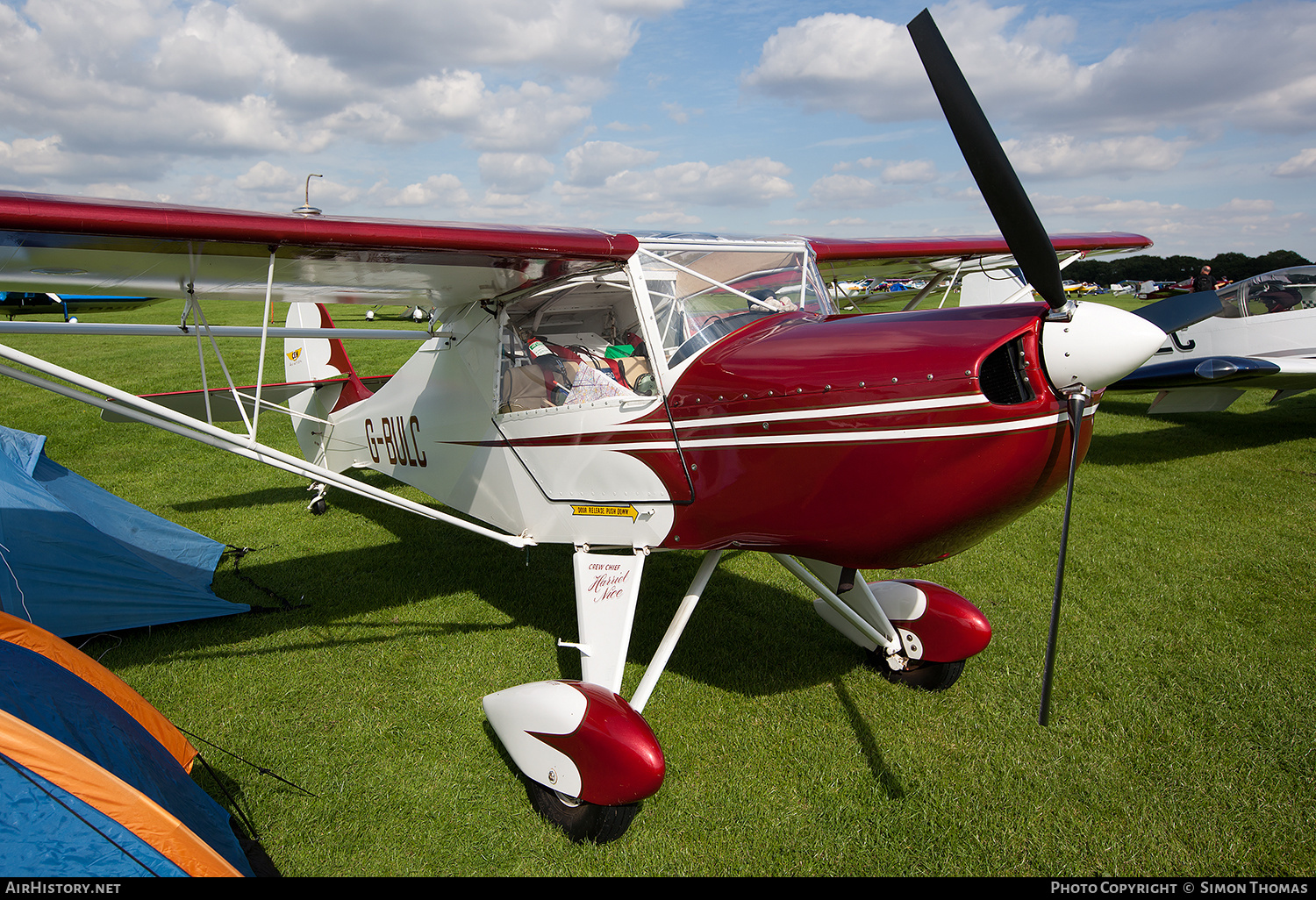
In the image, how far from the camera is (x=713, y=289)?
351cm

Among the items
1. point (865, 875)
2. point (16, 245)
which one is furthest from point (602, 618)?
point (16, 245)

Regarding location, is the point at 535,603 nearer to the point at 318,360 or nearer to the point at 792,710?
the point at 792,710

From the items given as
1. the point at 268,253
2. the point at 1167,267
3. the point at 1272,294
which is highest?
the point at 1167,267

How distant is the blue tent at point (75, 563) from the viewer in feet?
14.4

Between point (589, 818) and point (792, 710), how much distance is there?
140 centimetres

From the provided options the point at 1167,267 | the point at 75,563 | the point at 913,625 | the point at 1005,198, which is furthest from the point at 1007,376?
the point at 1167,267

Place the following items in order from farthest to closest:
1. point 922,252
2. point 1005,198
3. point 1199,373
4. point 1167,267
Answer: point 1167,267 → point 1199,373 → point 922,252 → point 1005,198

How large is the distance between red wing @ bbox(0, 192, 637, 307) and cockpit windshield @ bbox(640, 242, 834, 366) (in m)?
0.23

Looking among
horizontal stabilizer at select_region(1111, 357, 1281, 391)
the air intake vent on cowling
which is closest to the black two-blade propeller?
the air intake vent on cowling

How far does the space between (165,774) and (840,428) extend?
286 centimetres

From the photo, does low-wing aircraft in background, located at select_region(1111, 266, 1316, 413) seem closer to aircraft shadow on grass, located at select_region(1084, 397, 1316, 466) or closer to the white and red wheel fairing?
aircraft shadow on grass, located at select_region(1084, 397, 1316, 466)

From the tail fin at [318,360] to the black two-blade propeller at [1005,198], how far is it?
5866 mm

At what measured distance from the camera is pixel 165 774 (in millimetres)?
2682

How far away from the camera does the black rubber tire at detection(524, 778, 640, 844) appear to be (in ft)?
10.1
